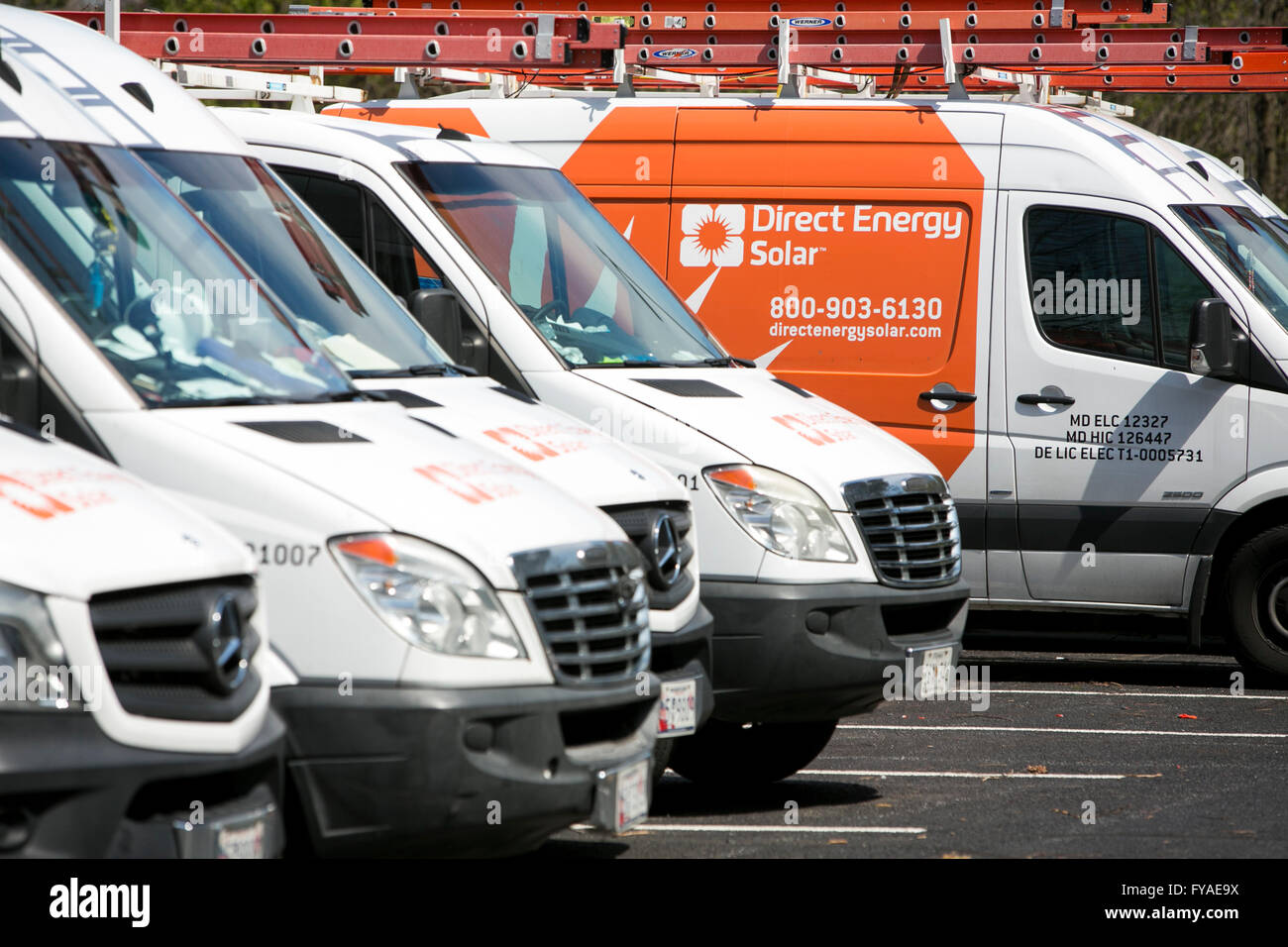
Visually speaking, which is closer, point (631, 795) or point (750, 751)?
point (631, 795)

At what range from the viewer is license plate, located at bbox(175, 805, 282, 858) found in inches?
168

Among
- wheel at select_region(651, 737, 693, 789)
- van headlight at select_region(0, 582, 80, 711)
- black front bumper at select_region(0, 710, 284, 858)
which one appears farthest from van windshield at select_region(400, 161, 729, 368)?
van headlight at select_region(0, 582, 80, 711)

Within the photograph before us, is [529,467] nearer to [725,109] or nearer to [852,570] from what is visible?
[852,570]

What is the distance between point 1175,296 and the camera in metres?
10.4

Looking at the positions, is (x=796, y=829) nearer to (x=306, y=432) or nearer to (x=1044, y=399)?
(x=306, y=432)

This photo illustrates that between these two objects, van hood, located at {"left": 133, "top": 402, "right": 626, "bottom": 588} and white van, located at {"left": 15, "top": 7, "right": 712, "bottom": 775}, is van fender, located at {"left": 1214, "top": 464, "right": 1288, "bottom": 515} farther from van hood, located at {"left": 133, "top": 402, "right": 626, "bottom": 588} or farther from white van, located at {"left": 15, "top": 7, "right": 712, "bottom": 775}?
van hood, located at {"left": 133, "top": 402, "right": 626, "bottom": 588}

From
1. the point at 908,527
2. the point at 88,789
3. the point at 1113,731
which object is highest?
the point at 88,789

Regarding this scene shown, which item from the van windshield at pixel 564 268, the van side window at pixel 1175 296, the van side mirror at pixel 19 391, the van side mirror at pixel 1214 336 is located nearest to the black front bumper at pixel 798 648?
the van windshield at pixel 564 268

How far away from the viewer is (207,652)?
14.4 ft

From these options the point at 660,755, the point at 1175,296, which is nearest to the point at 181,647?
the point at 660,755

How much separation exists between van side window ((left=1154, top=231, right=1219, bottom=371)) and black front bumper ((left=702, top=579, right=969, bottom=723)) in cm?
338

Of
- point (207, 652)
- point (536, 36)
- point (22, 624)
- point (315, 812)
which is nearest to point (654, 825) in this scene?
point (315, 812)

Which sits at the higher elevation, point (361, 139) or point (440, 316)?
point (361, 139)

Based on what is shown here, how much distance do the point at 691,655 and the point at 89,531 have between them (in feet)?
9.32
